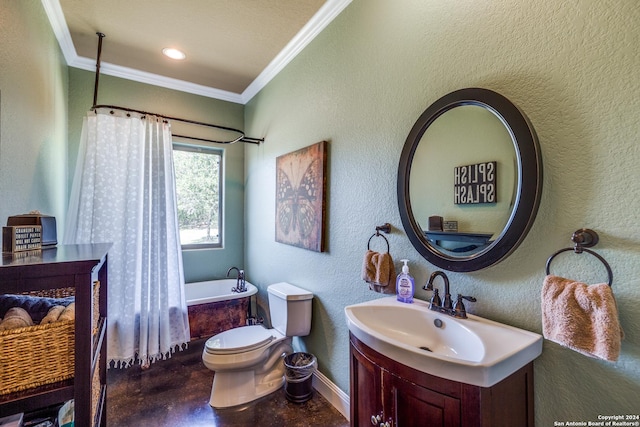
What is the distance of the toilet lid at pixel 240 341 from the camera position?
1.91m

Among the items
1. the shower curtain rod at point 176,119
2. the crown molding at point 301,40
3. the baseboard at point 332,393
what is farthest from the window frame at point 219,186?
the baseboard at point 332,393

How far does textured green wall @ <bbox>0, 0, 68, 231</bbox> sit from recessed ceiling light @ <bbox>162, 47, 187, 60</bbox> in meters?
0.74

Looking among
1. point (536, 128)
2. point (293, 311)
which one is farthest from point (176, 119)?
point (536, 128)

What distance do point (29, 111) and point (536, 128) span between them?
2.54 metres

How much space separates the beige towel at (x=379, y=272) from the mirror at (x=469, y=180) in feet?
0.62

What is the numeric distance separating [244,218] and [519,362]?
3.05m

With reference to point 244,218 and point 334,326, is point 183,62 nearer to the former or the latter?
point 244,218

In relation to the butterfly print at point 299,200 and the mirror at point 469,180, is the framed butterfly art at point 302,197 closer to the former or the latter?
the butterfly print at point 299,200

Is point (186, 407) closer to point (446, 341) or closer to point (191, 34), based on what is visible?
point (446, 341)

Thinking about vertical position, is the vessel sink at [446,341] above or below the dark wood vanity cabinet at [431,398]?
above

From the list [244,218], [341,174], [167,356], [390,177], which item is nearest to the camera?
[390,177]

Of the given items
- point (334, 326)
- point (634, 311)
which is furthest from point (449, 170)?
point (334, 326)

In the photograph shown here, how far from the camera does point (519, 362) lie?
90 centimetres

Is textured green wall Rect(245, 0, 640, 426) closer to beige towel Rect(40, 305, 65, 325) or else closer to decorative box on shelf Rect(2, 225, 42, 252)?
beige towel Rect(40, 305, 65, 325)
